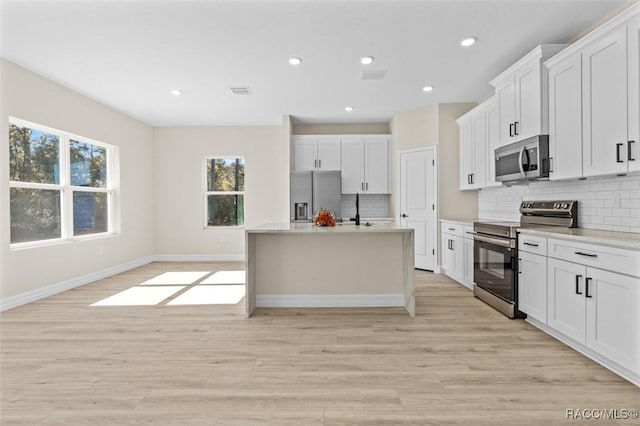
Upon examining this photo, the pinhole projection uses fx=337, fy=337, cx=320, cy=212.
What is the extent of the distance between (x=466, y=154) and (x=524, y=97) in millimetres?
1661

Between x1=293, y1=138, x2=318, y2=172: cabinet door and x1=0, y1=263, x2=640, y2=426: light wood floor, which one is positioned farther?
x1=293, y1=138, x2=318, y2=172: cabinet door

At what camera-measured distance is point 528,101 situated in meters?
3.48

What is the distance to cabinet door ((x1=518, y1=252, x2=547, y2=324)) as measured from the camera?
2875 mm

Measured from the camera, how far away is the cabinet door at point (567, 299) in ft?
8.03

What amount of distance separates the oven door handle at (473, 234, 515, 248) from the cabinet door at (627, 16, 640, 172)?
3.65 ft

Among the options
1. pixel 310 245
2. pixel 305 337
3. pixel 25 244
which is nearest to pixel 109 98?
pixel 25 244

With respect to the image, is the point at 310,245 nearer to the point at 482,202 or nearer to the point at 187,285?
the point at 187,285

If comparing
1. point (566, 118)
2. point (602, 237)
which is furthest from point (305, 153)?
point (602, 237)

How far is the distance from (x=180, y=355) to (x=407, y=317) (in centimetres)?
209

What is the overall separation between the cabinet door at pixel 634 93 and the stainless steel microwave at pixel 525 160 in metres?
0.85

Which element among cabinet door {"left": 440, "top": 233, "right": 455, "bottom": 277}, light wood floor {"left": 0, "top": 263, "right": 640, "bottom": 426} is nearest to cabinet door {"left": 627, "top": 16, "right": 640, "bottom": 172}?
light wood floor {"left": 0, "top": 263, "right": 640, "bottom": 426}

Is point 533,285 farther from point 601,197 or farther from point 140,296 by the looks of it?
point 140,296

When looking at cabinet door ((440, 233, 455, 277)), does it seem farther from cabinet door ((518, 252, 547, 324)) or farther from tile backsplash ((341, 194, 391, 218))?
cabinet door ((518, 252, 547, 324))

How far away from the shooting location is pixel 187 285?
4.79 meters
